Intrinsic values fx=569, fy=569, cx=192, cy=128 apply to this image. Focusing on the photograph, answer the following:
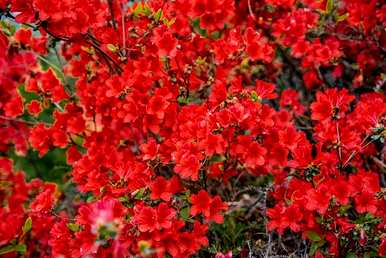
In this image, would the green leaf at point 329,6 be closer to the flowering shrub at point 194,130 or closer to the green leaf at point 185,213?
the flowering shrub at point 194,130

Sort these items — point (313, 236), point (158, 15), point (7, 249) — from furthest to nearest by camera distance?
point (7, 249)
point (158, 15)
point (313, 236)

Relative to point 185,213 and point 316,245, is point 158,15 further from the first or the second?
point 316,245

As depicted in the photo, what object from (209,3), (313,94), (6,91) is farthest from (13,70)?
(313,94)

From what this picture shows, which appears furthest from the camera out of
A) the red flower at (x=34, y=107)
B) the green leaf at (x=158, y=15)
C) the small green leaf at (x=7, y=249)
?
the red flower at (x=34, y=107)

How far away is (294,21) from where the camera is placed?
8.65ft

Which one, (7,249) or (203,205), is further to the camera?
(7,249)

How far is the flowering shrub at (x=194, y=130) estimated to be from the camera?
6.61 ft

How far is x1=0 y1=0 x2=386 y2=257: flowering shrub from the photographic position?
79.3 inches

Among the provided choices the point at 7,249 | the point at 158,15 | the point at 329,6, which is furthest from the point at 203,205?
the point at 329,6

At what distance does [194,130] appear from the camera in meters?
1.99

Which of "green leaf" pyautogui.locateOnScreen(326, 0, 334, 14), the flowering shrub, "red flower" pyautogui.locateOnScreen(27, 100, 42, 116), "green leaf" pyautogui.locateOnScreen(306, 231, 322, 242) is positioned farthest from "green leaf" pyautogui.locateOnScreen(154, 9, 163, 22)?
"green leaf" pyautogui.locateOnScreen(306, 231, 322, 242)

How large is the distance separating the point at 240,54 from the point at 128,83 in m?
0.51

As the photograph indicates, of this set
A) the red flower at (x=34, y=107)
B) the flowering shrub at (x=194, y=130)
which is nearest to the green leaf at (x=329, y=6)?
the flowering shrub at (x=194, y=130)

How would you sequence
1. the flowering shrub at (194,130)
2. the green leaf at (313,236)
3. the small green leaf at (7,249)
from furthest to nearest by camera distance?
the small green leaf at (7,249)
the green leaf at (313,236)
the flowering shrub at (194,130)
